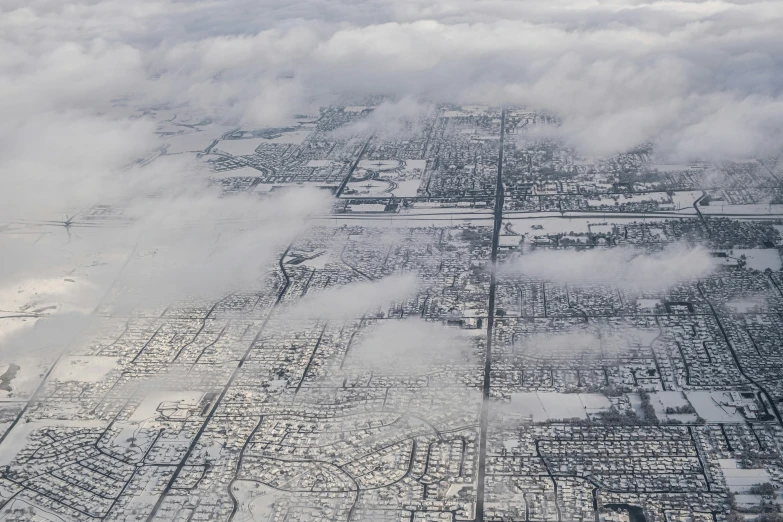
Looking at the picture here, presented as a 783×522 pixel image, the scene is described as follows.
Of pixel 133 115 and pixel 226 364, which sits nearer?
pixel 226 364

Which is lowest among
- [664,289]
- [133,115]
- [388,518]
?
[388,518]

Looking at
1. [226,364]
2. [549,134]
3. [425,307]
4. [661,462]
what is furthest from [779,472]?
[549,134]

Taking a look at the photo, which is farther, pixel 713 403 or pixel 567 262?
pixel 567 262

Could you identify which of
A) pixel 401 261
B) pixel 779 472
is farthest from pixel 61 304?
pixel 779 472

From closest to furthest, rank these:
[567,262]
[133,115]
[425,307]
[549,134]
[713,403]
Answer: [713,403]
[425,307]
[567,262]
[549,134]
[133,115]

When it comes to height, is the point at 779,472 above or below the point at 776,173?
below

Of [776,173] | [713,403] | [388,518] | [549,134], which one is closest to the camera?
[388,518]

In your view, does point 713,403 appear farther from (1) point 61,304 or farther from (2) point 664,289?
(1) point 61,304

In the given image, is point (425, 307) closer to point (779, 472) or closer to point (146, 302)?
point (146, 302)

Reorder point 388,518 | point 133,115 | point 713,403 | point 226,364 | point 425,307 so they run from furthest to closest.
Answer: point 133,115, point 425,307, point 226,364, point 713,403, point 388,518
